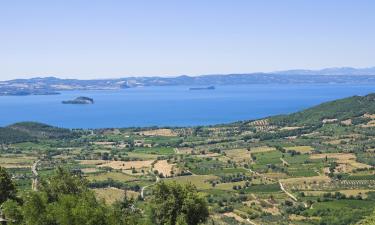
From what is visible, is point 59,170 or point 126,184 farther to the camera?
point 126,184

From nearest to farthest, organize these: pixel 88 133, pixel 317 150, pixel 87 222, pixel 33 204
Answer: pixel 87 222
pixel 33 204
pixel 317 150
pixel 88 133

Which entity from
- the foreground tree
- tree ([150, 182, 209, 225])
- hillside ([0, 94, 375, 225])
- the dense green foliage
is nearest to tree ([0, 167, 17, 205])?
the foreground tree

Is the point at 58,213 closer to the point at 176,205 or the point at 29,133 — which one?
the point at 176,205

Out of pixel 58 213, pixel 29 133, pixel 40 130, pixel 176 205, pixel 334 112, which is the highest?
pixel 58 213

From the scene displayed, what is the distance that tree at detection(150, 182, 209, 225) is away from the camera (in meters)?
40.6

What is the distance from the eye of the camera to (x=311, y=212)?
68.5 m

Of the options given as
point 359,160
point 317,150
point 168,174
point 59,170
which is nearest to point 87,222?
point 59,170

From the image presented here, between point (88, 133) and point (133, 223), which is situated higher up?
point (133, 223)

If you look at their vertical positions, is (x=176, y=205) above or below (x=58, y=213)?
below

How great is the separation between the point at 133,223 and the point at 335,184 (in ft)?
→ 199

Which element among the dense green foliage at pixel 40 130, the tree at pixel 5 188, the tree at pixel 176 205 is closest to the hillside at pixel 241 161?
the dense green foliage at pixel 40 130

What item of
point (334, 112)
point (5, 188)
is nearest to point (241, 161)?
point (334, 112)

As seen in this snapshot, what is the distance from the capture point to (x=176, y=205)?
4109cm

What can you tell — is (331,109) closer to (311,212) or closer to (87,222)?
(311,212)
